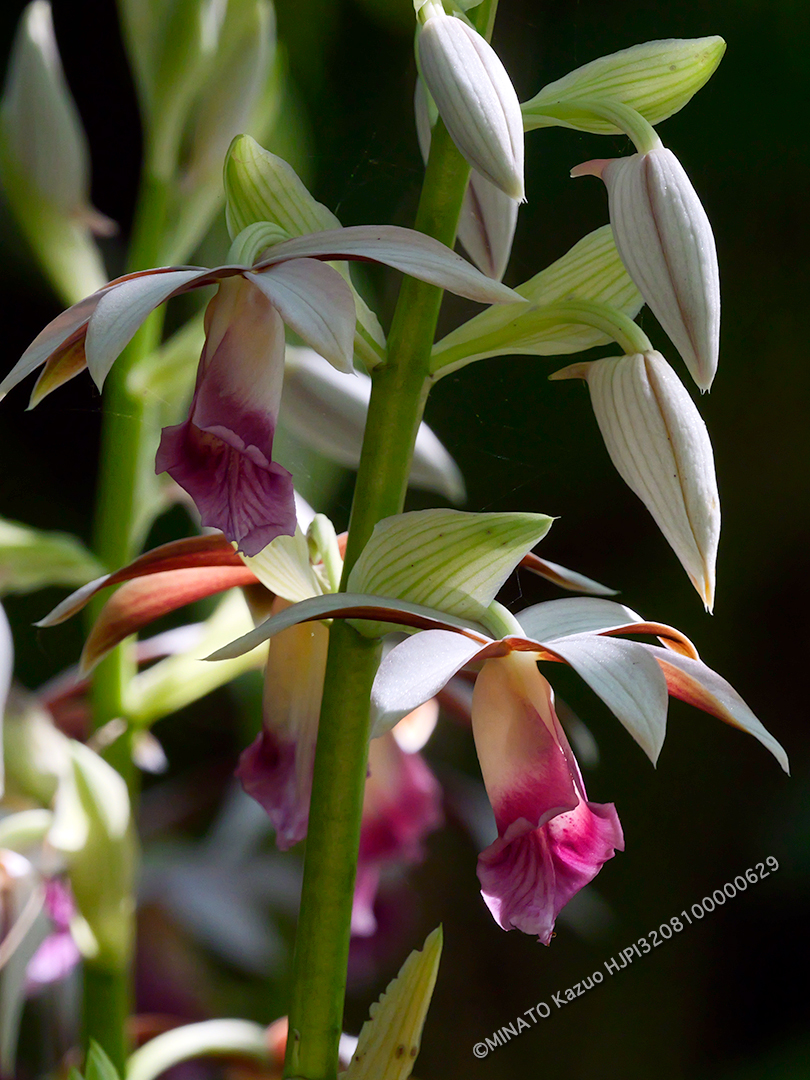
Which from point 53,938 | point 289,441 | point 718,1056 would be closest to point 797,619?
point 718,1056

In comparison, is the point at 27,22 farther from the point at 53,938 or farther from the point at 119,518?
the point at 53,938

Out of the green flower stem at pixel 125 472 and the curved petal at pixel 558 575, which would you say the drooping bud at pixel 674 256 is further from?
the green flower stem at pixel 125 472

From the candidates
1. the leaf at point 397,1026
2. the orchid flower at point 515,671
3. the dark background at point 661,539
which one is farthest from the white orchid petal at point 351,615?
the dark background at point 661,539

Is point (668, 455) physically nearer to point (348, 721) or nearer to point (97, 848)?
point (348, 721)

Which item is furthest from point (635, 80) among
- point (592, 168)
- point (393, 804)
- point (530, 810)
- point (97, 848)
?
point (97, 848)

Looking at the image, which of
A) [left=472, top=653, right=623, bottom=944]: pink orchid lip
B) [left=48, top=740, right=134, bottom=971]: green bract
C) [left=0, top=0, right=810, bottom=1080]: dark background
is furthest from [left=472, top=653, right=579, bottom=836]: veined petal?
[left=0, top=0, right=810, bottom=1080]: dark background

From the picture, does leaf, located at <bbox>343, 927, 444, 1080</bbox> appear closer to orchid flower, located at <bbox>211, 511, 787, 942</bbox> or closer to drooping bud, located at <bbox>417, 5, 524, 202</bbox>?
orchid flower, located at <bbox>211, 511, 787, 942</bbox>
